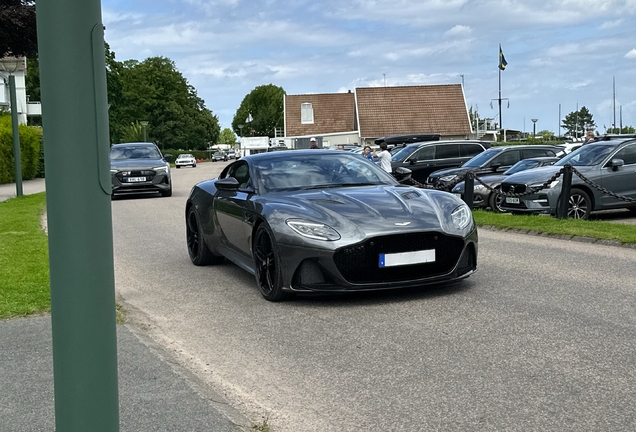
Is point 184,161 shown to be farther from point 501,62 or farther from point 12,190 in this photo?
point 12,190

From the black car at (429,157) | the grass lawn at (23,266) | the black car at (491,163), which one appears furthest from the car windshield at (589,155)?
the grass lawn at (23,266)

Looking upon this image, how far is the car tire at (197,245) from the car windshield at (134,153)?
16036 mm

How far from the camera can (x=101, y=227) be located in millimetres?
2367

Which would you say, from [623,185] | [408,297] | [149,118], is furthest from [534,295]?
[149,118]

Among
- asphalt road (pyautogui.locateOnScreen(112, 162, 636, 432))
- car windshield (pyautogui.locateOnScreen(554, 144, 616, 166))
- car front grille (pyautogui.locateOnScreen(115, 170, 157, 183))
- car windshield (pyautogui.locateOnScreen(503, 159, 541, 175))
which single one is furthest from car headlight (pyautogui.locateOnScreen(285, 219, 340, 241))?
car front grille (pyautogui.locateOnScreen(115, 170, 157, 183))

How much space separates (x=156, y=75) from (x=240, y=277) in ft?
359

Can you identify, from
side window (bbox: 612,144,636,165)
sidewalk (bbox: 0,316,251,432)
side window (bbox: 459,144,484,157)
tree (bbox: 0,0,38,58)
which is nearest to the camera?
sidewalk (bbox: 0,316,251,432)

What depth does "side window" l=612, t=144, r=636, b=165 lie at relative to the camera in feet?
55.5

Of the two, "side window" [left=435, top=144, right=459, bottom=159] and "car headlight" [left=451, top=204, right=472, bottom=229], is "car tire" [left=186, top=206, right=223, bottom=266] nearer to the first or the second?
"car headlight" [left=451, top=204, right=472, bottom=229]

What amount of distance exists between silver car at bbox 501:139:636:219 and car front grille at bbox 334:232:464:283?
29.6 ft

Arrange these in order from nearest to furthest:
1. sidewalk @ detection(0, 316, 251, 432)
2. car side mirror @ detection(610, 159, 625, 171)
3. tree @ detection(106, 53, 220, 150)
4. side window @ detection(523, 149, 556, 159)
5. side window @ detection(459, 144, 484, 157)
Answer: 1. sidewalk @ detection(0, 316, 251, 432)
2. car side mirror @ detection(610, 159, 625, 171)
3. side window @ detection(523, 149, 556, 159)
4. side window @ detection(459, 144, 484, 157)
5. tree @ detection(106, 53, 220, 150)

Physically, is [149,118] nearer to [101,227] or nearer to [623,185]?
[623,185]

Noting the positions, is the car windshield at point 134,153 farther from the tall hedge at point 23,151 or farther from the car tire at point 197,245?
the car tire at point 197,245

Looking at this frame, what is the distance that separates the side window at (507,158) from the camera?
891 inches
